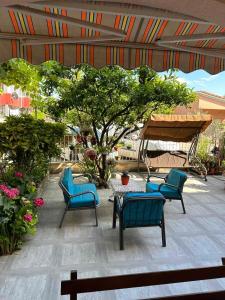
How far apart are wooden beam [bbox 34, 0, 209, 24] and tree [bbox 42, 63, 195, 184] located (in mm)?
4313

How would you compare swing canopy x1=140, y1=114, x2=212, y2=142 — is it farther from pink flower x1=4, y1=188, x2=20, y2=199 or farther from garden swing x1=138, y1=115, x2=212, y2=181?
pink flower x1=4, y1=188, x2=20, y2=199

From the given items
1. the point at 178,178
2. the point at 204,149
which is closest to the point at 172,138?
the point at 204,149

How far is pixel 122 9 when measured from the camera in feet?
7.70

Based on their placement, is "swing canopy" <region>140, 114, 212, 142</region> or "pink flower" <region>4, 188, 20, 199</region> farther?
"swing canopy" <region>140, 114, 212, 142</region>

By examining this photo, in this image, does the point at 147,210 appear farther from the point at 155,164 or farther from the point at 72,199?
the point at 155,164

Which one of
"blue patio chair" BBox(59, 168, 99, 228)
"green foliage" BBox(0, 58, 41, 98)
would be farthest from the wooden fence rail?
"green foliage" BBox(0, 58, 41, 98)

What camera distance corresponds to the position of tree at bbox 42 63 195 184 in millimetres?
6902

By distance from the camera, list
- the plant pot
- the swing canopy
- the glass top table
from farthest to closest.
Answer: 1. the swing canopy
2. the plant pot
3. the glass top table

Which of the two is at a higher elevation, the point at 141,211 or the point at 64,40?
the point at 64,40

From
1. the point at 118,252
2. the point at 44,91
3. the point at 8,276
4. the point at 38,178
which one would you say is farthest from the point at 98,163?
the point at 8,276

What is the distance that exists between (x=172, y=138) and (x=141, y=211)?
5.24m

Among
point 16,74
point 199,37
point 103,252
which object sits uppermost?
point 16,74

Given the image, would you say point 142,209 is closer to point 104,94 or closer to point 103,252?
point 103,252

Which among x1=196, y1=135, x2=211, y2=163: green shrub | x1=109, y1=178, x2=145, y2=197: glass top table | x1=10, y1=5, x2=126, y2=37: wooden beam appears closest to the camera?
x1=10, y1=5, x2=126, y2=37: wooden beam
